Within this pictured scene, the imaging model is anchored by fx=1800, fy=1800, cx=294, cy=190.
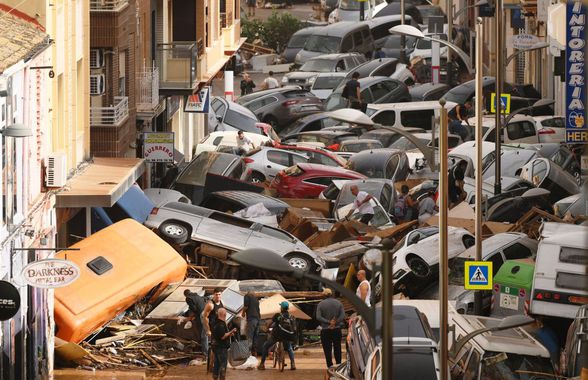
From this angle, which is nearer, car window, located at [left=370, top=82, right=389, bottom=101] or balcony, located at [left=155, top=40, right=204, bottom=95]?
balcony, located at [left=155, top=40, right=204, bottom=95]

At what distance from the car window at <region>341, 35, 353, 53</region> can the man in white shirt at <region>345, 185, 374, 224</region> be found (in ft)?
119

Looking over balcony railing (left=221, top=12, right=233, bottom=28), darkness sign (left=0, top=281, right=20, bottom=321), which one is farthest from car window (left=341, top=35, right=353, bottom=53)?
darkness sign (left=0, top=281, right=20, bottom=321)

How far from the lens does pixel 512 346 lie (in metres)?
22.1

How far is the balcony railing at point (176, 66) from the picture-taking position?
4475 centimetres

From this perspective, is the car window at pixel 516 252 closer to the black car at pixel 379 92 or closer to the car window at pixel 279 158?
the car window at pixel 279 158

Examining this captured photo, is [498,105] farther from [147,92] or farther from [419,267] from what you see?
[147,92]

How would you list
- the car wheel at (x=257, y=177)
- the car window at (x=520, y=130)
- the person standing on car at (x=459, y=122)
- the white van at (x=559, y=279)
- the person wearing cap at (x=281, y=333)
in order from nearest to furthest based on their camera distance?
the white van at (x=559, y=279)
the person wearing cap at (x=281, y=333)
the car wheel at (x=257, y=177)
the car window at (x=520, y=130)
the person standing on car at (x=459, y=122)

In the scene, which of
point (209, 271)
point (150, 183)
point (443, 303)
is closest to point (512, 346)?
point (443, 303)

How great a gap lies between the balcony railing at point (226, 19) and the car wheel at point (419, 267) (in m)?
31.0

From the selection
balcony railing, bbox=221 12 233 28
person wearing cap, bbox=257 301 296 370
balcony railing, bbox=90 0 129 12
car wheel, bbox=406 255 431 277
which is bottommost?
person wearing cap, bbox=257 301 296 370

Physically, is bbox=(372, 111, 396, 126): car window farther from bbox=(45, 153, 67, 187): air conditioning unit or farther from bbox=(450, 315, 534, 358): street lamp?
bbox=(450, 315, 534, 358): street lamp

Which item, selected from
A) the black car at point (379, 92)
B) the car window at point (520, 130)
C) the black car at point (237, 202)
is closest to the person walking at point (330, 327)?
the black car at point (237, 202)

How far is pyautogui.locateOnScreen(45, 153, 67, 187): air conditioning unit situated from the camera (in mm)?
26155

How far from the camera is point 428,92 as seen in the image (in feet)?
195
